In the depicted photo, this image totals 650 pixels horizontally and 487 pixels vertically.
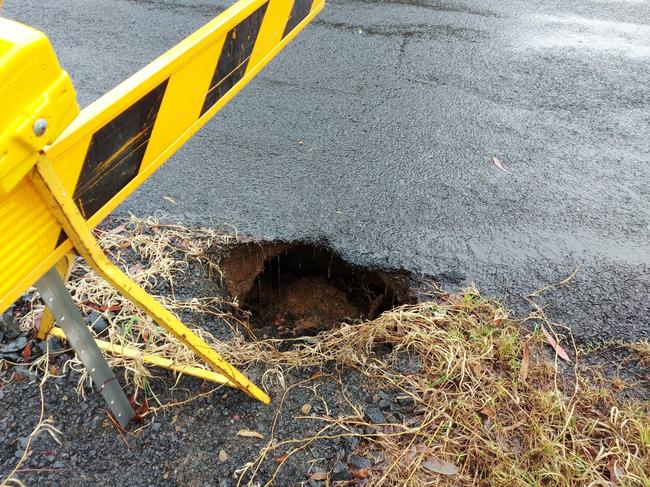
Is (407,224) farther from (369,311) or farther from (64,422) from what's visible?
(64,422)

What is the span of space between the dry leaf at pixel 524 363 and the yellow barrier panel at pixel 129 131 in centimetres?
178

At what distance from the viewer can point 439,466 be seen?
198 cm

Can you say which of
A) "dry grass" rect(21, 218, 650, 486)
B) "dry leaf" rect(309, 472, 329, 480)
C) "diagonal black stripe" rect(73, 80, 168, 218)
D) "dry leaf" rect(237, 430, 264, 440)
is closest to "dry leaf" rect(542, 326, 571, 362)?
"dry grass" rect(21, 218, 650, 486)

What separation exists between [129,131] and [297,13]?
128 cm

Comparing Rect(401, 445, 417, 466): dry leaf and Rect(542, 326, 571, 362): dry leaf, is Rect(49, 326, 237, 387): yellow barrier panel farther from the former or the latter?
Rect(542, 326, 571, 362): dry leaf

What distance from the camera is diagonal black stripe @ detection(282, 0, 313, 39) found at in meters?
2.30

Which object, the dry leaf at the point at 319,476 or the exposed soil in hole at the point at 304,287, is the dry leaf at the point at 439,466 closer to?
the dry leaf at the point at 319,476

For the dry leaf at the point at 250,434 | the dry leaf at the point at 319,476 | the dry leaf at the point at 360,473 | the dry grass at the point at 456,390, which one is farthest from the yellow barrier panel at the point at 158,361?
the dry leaf at the point at 360,473

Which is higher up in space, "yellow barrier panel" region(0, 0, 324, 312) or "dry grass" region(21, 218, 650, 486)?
"yellow barrier panel" region(0, 0, 324, 312)

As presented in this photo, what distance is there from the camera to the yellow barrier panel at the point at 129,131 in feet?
3.82

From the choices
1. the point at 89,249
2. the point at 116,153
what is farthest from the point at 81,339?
the point at 116,153

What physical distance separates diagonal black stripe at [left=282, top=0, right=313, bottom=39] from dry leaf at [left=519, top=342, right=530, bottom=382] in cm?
188

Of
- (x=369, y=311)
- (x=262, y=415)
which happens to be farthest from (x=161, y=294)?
(x=369, y=311)

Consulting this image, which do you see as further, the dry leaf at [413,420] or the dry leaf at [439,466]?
the dry leaf at [413,420]
